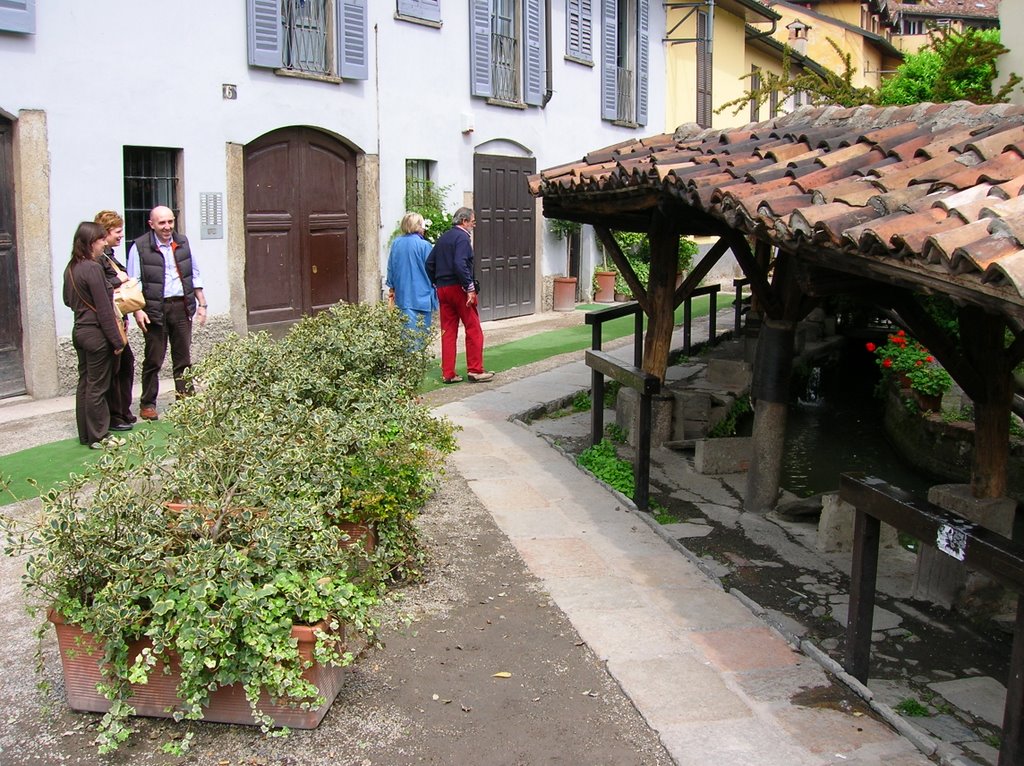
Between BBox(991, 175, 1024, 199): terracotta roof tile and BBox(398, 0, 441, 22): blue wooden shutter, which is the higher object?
BBox(398, 0, 441, 22): blue wooden shutter

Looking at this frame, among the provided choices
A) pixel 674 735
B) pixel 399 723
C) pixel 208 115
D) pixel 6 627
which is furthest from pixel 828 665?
pixel 208 115

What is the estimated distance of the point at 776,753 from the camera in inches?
150

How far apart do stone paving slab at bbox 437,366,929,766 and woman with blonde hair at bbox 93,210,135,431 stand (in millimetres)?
2517

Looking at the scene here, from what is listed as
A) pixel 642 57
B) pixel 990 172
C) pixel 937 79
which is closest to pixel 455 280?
pixel 937 79

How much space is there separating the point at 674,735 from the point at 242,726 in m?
1.52

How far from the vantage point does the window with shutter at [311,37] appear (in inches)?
448

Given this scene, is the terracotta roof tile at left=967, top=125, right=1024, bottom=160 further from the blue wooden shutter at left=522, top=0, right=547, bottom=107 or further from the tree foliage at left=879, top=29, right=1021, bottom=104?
the blue wooden shutter at left=522, top=0, right=547, bottom=107

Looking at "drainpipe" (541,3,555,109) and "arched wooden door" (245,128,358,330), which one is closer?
"arched wooden door" (245,128,358,330)

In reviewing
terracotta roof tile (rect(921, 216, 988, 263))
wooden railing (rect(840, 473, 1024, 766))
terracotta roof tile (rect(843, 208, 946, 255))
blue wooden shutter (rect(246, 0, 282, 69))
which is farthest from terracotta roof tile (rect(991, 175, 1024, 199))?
blue wooden shutter (rect(246, 0, 282, 69))

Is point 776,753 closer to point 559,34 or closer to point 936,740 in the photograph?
point 936,740

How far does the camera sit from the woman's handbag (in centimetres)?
795

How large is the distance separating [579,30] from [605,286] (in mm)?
4045

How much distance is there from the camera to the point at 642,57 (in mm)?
18938

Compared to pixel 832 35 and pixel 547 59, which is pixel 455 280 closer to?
pixel 547 59
